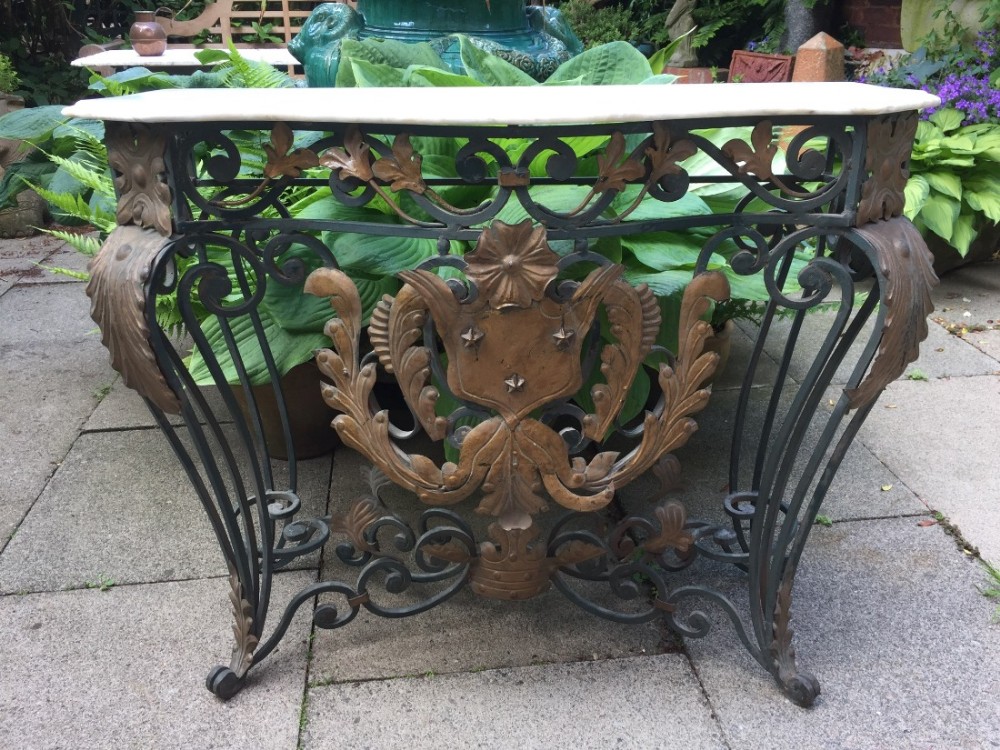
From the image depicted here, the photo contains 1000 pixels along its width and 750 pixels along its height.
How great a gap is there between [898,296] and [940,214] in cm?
258

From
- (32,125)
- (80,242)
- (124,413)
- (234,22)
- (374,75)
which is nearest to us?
(374,75)

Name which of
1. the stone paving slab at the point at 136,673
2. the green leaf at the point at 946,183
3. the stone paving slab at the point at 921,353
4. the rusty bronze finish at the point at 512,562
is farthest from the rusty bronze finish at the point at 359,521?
the green leaf at the point at 946,183

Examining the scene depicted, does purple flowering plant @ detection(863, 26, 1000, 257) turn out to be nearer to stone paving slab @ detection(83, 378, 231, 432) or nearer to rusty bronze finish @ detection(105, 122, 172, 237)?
stone paving slab @ detection(83, 378, 231, 432)

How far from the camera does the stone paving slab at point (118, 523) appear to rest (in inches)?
74.2

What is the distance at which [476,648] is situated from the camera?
1655 millimetres

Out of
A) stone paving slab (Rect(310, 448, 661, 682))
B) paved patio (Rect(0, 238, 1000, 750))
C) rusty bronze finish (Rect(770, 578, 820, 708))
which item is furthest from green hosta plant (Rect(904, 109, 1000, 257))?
stone paving slab (Rect(310, 448, 661, 682))

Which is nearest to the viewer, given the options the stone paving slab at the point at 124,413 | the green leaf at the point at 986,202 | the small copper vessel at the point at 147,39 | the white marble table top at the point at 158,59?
the stone paving slab at the point at 124,413

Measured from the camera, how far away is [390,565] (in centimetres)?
160

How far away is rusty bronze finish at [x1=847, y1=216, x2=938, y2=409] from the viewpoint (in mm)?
1238

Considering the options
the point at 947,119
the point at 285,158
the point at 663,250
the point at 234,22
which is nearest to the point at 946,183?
the point at 947,119

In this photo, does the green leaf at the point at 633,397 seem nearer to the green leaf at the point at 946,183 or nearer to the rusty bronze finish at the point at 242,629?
the rusty bronze finish at the point at 242,629

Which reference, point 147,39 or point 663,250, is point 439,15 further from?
point 147,39

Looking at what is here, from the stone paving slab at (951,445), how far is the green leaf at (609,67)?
130 centimetres

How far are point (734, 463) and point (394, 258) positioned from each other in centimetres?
96
